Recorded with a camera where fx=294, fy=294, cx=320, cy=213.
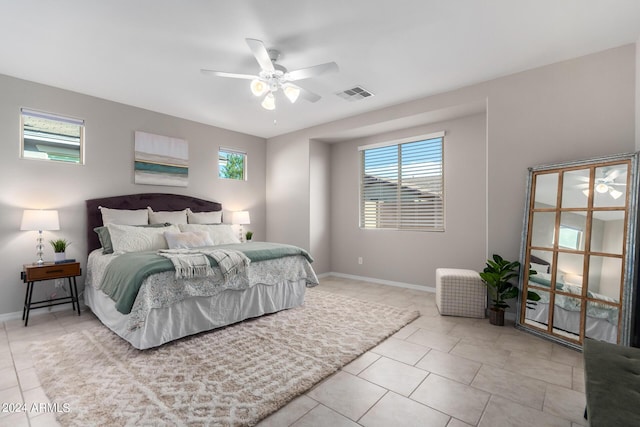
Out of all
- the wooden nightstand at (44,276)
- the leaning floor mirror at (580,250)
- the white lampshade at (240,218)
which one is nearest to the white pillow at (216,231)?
the white lampshade at (240,218)

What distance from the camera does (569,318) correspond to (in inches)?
105

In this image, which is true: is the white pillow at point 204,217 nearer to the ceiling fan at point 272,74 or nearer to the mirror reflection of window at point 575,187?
the ceiling fan at point 272,74

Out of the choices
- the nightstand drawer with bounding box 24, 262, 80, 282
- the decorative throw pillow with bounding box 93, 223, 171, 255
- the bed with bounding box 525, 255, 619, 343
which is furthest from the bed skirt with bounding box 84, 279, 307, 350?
the bed with bounding box 525, 255, 619, 343

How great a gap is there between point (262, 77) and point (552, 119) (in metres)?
2.96

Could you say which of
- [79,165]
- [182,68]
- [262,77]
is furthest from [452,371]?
[79,165]

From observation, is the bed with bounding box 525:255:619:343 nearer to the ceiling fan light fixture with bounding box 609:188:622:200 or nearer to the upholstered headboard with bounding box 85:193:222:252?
the ceiling fan light fixture with bounding box 609:188:622:200

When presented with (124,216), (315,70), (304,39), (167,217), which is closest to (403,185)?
(315,70)

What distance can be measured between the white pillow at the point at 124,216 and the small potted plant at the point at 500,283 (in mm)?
4269

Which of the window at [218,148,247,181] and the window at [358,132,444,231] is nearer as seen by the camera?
the window at [358,132,444,231]

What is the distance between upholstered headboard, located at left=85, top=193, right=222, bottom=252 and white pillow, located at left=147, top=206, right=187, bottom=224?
15 cm

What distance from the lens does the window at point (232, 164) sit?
5290 millimetres

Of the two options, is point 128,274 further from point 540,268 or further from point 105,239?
point 540,268

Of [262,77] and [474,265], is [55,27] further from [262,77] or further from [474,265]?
[474,265]

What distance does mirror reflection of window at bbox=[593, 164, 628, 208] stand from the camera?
250cm
